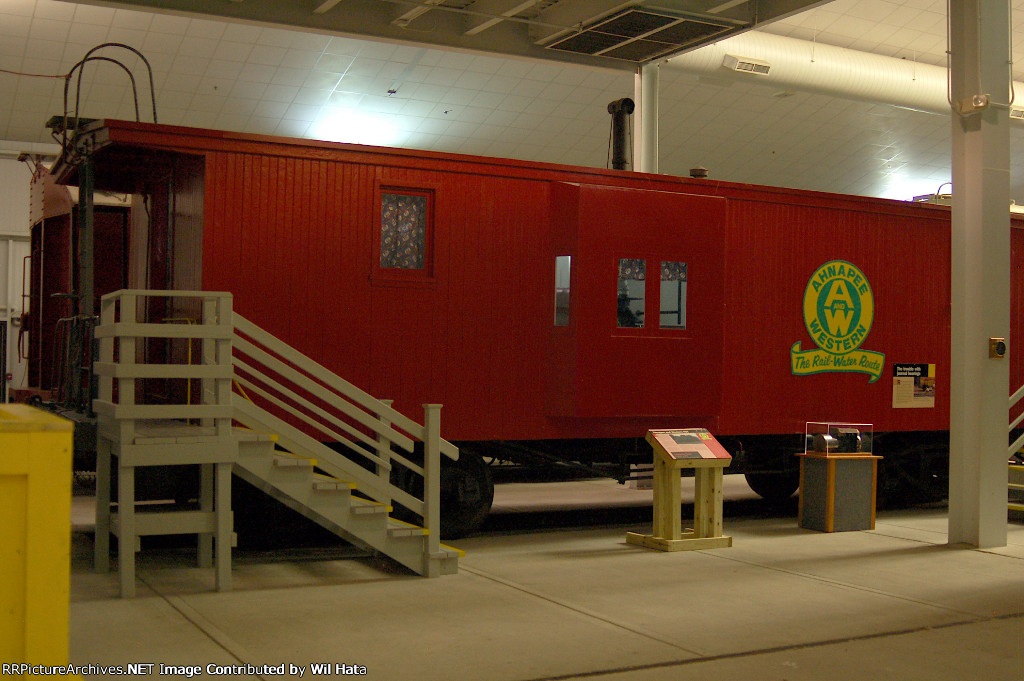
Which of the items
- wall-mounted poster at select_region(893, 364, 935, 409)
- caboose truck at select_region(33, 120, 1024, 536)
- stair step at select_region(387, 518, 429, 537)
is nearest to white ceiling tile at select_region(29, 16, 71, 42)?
caboose truck at select_region(33, 120, 1024, 536)

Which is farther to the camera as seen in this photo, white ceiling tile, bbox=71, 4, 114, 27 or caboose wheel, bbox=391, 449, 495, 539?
white ceiling tile, bbox=71, 4, 114, 27

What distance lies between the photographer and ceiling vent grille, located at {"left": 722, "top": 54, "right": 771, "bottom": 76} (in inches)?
624

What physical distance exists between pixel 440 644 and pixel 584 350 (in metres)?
4.28

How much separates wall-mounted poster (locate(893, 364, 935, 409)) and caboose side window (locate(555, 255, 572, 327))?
14.3ft

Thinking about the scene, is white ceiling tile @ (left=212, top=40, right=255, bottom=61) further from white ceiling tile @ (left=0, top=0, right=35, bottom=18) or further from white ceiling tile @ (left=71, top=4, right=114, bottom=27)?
white ceiling tile @ (left=0, top=0, right=35, bottom=18)

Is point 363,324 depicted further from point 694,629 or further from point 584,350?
point 694,629

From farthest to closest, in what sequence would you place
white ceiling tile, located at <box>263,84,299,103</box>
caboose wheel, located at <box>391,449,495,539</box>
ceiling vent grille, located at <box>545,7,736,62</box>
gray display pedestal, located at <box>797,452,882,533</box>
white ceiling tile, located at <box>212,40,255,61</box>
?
white ceiling tile, located at <box>263,84,299,103</box>
white ceiling tile, located at <box>212,40,255,61</box>
ceiling vent grille, located at <box>545,7,736,62</box>
gray display pedestal, located at <box>797,452,882,533</box>
caboose wheel, located at <box>391,449,495,539</box>

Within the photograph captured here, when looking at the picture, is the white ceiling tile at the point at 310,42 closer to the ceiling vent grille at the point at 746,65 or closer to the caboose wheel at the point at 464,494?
the ceiling vent grille at the point at 746,65

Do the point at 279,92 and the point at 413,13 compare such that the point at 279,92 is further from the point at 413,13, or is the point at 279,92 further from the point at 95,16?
the point at 413,13

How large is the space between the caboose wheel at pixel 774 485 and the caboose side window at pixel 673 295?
10.9 ft

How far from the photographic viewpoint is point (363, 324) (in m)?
8.86

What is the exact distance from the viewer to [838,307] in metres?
11.2

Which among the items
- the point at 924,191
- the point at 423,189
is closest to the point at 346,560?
the point at 423,189

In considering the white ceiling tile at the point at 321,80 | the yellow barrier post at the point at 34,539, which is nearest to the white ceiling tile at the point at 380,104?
the white ceiling tile at the point at 321,80
